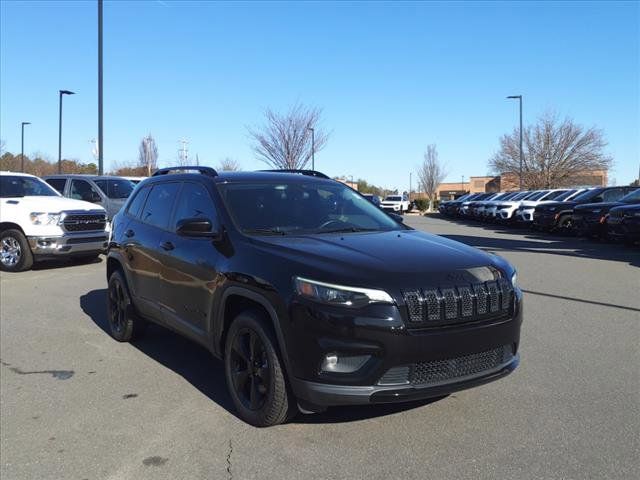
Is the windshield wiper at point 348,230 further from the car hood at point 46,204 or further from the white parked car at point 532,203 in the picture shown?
the white parked car at point 532,203

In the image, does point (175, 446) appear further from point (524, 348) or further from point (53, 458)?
point (524, 348)

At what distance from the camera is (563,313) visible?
23.9ft

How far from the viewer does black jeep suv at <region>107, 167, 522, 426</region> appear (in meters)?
3.42

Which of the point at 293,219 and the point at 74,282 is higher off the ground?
the point at 293,219

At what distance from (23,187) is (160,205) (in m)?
8.25

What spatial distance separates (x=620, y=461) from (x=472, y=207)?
29692 millimetres

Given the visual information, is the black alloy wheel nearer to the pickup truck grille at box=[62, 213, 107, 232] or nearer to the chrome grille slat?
the chrome grille slat

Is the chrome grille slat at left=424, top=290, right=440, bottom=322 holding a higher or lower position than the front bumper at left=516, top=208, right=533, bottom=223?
lower

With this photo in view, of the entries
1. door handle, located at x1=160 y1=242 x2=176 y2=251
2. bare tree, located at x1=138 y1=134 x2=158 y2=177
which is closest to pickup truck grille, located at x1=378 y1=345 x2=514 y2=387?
door handle, located at x1=160 y1=242 x2=176 y2=251

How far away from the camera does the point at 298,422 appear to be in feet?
13.3

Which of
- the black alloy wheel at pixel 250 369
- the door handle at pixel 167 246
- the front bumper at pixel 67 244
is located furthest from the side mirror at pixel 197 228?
the front bumper at pixel 67 244

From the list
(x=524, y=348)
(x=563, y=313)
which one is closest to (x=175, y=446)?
(x=524, y=348)

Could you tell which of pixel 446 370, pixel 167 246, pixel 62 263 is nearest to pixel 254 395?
pixel 446 370

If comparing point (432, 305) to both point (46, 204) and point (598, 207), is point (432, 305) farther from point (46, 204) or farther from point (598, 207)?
point (598, 207)
